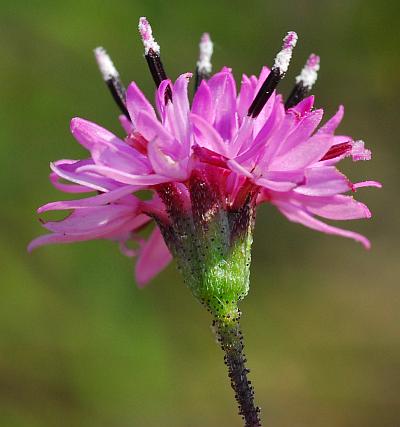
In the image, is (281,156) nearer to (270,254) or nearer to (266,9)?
(270,254)

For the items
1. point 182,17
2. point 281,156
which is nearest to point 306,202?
point 281,156

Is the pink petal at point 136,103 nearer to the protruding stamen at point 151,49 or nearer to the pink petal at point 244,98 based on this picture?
the pink petal at point 244,98

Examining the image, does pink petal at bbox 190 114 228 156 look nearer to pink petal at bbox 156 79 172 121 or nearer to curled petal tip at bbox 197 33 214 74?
pink petal at bbox 156 79 172 121

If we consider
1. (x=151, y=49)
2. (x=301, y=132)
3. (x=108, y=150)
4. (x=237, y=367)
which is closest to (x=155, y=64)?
(x=151, y=49)

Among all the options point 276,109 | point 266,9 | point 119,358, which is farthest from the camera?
point 266,9

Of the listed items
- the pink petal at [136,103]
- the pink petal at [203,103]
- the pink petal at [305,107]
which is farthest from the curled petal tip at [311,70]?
the pink petal at [136,103]

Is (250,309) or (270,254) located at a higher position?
(270,254)

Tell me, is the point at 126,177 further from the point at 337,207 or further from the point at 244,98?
the point at 337,207

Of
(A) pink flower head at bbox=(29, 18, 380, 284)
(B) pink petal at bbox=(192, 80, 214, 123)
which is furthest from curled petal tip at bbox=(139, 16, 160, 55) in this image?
(B) pink petal at bbox=(192, 80, 214, 123)
